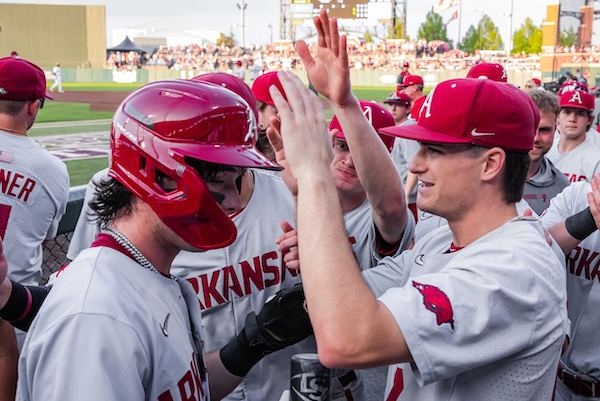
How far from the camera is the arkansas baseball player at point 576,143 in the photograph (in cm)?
624

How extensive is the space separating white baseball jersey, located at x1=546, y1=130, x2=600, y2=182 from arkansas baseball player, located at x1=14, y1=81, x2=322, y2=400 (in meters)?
4.80

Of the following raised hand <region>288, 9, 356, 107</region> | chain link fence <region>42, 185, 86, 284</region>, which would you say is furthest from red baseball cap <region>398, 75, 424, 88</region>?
raised hand <region>288, 9, 356, 107</region>

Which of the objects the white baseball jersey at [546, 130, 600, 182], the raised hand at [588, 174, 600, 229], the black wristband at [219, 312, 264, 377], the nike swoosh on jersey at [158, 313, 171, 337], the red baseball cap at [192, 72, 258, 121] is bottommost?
the black wristband at [219, 312, 264, 377]

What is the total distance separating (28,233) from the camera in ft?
14.2

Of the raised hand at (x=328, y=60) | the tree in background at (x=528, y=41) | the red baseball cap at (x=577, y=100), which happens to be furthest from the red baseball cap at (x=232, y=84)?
the tree in background at (x=528, y=41)

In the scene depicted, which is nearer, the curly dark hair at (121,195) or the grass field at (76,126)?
the curly dark hair at (121,195)

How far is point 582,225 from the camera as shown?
318 cm

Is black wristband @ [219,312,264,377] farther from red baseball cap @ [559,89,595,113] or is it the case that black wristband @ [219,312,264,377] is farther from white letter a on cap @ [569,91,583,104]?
white letter a on cap @ [569,91,583,104]

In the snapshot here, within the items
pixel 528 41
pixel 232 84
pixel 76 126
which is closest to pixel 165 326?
pixel 232 84

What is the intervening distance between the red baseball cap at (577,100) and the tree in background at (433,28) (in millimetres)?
89751

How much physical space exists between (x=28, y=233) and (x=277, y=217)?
77.3 inches

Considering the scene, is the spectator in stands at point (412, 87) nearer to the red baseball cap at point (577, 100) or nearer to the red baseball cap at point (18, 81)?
the red baseball cap at point (577, 100)

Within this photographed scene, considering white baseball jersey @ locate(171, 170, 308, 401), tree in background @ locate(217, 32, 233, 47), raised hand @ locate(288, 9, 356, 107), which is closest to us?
raised hand @ locate(288, 9, 356, 107)

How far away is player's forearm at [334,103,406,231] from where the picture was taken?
2658mm
